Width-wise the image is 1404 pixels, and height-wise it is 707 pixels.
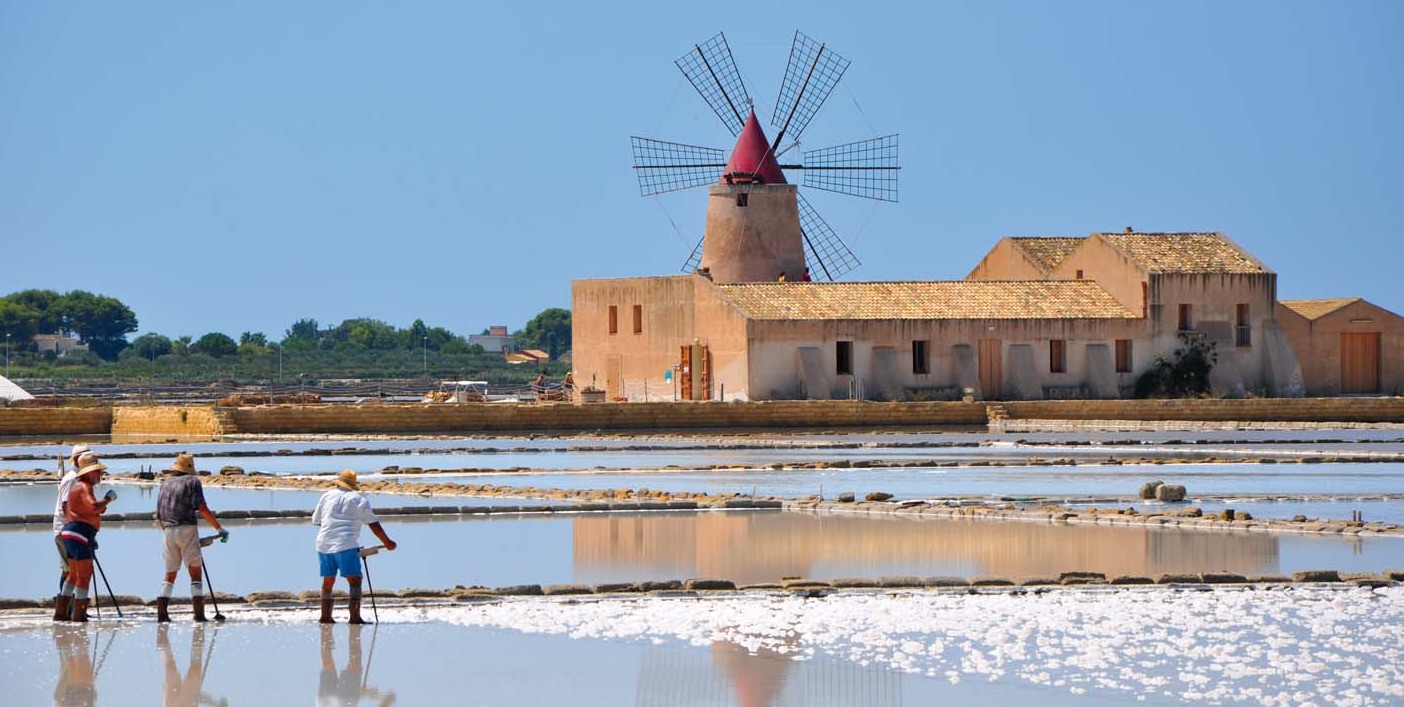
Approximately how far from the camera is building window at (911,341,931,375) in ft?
104

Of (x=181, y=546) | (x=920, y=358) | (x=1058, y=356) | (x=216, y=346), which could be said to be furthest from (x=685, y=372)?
(x=216, y=346)

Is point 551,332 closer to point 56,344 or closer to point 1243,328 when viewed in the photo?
point 56,344

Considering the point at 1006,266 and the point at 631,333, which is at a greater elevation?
the point at 1006,266

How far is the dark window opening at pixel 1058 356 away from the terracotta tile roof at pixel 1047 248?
11.4 feet

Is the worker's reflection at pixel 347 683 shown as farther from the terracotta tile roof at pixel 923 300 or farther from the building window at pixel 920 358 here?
the building window at pixel 920 358

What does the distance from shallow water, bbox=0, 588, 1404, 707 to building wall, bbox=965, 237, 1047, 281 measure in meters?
25.9

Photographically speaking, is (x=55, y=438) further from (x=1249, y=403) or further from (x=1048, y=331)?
(x=1249, y=403)

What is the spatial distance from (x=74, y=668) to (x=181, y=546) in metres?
1.47

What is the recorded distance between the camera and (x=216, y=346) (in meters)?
84.9

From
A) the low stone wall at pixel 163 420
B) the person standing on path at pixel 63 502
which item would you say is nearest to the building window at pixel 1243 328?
the low stone wall at pixel 163 420

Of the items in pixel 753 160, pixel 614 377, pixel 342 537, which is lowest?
pixel 342 537

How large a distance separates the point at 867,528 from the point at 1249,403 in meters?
18.2

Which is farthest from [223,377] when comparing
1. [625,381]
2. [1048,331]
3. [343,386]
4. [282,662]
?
[282,662]

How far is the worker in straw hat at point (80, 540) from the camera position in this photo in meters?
9.38
